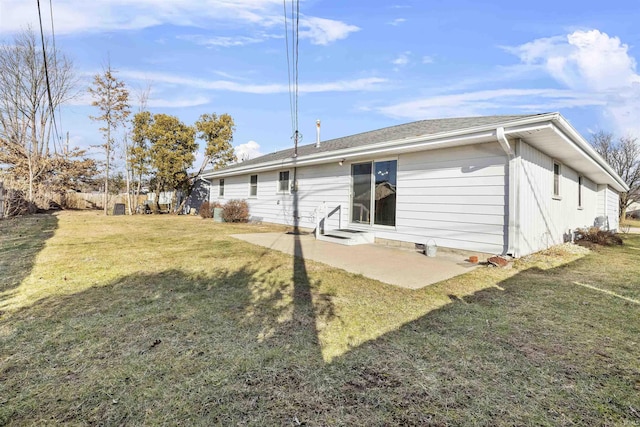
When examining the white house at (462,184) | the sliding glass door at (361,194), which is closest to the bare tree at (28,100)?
the white house at (462,184)

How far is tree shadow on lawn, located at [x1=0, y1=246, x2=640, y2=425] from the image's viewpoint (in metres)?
1.59

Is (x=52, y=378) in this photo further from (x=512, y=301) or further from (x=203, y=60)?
(x=203, y=60)

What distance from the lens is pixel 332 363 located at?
2068mm

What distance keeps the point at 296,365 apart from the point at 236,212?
11.6 meters

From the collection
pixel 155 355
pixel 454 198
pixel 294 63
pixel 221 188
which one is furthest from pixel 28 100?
pixel 454 198

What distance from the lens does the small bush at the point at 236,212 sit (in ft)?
42.6

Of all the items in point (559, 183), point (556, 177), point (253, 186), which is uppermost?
point (253, 186)

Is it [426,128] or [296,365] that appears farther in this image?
[426,128]

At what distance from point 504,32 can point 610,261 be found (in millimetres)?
7791

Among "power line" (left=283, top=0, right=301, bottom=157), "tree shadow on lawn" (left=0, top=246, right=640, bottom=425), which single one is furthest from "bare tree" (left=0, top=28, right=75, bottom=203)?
"tree shadow on lawn" (left=0, top=246, right=640, bottom=425)

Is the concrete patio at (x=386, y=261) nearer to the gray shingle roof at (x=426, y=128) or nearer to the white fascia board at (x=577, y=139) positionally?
the gray shingle roof at (x=426, y=128)

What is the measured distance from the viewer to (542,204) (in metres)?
6.66

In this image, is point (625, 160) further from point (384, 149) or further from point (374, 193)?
point (384, 149)

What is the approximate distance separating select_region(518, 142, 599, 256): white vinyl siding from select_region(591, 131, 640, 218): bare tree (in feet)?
69.2
